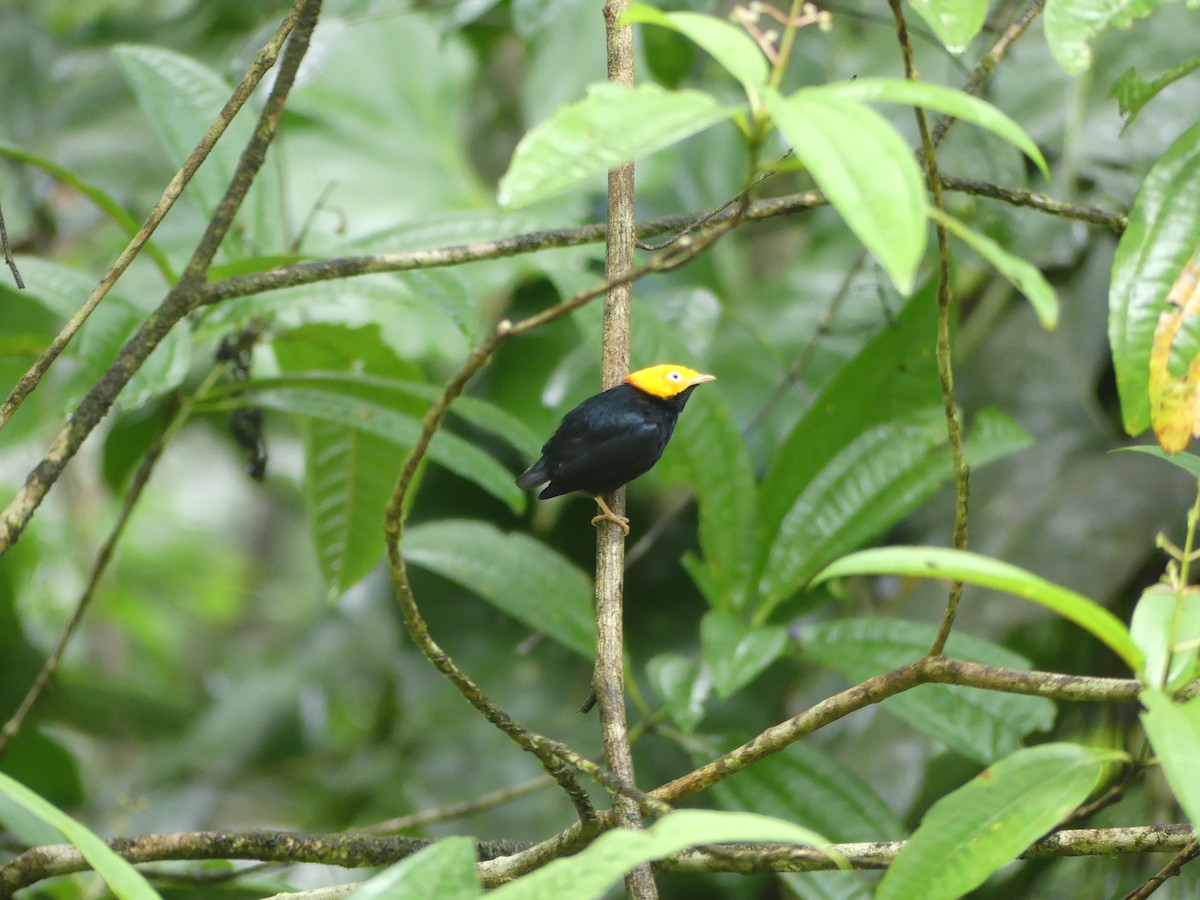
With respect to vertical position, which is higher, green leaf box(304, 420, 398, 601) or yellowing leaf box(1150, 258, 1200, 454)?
green leaf box(304, 420, 398, 601)

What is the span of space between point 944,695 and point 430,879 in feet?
4.15

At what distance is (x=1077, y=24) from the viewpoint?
1.09 m

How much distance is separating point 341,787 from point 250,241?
1653 mm

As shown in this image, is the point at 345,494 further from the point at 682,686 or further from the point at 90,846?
the point at 90,846

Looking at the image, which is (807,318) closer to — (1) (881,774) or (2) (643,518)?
(2) (643,518)

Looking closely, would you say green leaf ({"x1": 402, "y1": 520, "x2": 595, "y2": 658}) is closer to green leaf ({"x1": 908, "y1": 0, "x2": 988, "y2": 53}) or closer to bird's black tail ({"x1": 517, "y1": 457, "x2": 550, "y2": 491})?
bird's black tail ({"x1": 517, "y1": 457, "x2": 550, "y2": 491})

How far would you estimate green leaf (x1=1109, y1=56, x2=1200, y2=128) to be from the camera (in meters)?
1.45

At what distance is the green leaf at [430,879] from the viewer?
32.0 inches

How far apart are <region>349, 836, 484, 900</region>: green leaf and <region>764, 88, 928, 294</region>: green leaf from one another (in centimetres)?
54

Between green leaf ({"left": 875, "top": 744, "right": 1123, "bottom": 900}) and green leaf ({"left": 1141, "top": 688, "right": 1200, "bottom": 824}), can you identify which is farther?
green leaf ({"left": 875, "top": 744, "right": 1123, "bottom": 900})

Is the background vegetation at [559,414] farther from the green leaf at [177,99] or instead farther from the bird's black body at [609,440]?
the bird's black body at [609,440]

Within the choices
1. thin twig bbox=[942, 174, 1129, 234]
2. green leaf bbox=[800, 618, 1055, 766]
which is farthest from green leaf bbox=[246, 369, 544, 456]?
thin twig bbox=[942, 174, 1129, 234]

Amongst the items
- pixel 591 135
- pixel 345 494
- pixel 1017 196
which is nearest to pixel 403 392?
pixel 345 494

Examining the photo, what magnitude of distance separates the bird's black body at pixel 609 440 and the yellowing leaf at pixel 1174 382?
0.70 metres
